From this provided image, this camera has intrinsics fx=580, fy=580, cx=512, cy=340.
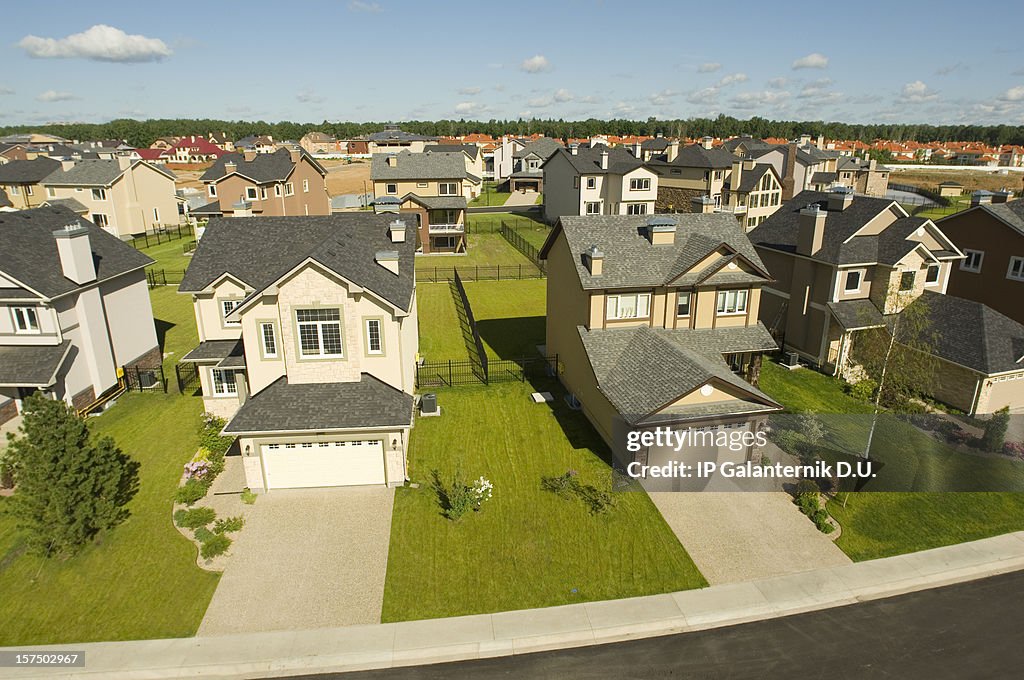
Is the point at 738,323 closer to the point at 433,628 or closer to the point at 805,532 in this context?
the point at 805,532

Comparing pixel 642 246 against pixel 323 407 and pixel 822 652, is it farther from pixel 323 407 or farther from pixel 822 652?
pixel 822 652

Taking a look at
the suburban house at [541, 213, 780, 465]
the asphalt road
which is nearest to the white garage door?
the asphalt road

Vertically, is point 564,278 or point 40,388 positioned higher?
point 564,278

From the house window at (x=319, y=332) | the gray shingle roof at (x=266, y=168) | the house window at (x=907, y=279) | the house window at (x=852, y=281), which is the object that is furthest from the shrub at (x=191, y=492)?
the gray shingle roof at (x=266, y=168)

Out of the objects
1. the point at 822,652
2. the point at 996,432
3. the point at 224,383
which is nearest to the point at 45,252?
the point at 224,383

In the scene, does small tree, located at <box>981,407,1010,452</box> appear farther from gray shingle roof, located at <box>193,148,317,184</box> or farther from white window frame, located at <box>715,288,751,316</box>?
gray shingle roof, located at <box>193,148,317,184</box>

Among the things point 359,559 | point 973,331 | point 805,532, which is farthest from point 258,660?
point 973,331
